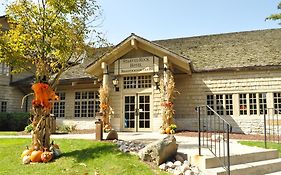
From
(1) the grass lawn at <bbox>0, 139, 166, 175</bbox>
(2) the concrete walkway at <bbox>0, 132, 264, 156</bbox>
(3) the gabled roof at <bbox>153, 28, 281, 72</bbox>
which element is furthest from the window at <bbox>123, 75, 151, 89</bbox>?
(1) the grass lawn at <bbox>0, 139, 166, 175</bbox>

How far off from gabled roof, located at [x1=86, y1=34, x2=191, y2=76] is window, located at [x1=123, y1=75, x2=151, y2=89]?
150 centimetres

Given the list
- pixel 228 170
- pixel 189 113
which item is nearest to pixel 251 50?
pixel 189 113

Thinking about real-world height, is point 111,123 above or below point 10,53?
below

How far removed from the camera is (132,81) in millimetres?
16906

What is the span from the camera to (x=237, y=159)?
718 centimetres

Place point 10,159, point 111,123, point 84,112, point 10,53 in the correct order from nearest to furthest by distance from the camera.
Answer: point 10,159 → point 10,53 → point 111,123 → point 84,112

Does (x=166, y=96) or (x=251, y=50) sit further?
(x=251, y=50)

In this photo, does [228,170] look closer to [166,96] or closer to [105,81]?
[166,96]

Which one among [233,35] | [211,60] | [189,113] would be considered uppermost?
[233,35]

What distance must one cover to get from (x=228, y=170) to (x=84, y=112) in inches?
597

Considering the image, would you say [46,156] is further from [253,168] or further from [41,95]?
[253,168]

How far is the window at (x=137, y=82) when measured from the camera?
655 inches

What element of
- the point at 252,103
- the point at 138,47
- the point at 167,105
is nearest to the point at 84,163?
the point at 167,105

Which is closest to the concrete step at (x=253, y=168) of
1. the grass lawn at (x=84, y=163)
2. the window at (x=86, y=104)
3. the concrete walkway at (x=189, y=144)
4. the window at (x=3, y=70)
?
the concrete walkway at (x=189, y=144)
